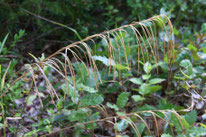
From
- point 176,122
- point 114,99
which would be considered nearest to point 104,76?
point 114,99

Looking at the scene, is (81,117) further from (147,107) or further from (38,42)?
(38,42)

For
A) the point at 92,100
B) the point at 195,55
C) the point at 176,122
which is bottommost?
the point at 176,122

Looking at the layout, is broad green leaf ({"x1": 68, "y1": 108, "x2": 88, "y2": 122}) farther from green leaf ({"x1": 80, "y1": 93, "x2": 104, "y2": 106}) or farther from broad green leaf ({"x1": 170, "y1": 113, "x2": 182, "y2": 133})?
broad green leaf ({"x1": 170, "y1": 113, "x2": 182, "y2": 133})

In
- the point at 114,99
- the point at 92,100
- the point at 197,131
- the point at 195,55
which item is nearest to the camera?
the point at 197,131

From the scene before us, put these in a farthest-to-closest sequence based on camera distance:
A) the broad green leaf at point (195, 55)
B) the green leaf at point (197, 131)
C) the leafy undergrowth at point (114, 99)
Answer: the broad green leaf at point (195, 55)
the leafy undergrowth at point (114, 99)
the green leaf at point (197, 131)

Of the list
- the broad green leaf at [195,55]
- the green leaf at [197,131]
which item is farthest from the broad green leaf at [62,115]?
the broad green leaf at [195,55]

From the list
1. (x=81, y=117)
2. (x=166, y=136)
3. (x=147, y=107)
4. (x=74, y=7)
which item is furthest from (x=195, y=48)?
(x=74, y=7)

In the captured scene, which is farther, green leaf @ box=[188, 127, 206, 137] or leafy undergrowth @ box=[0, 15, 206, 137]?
leafy undergrowth @ box=[0, 15, 206, 137]

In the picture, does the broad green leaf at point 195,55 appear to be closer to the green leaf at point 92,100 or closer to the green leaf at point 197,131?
the green leaf at point 197,131

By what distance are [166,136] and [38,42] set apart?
5.81 feet

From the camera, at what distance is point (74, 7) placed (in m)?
2.81

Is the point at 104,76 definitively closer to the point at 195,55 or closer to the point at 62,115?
the point at 62,115

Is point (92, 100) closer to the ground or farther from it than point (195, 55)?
closer to the ground

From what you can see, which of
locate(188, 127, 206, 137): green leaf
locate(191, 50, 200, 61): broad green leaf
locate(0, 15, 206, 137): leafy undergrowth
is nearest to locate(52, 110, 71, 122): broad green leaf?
locate(0, 15, 206, 137): leafy undergrowth
